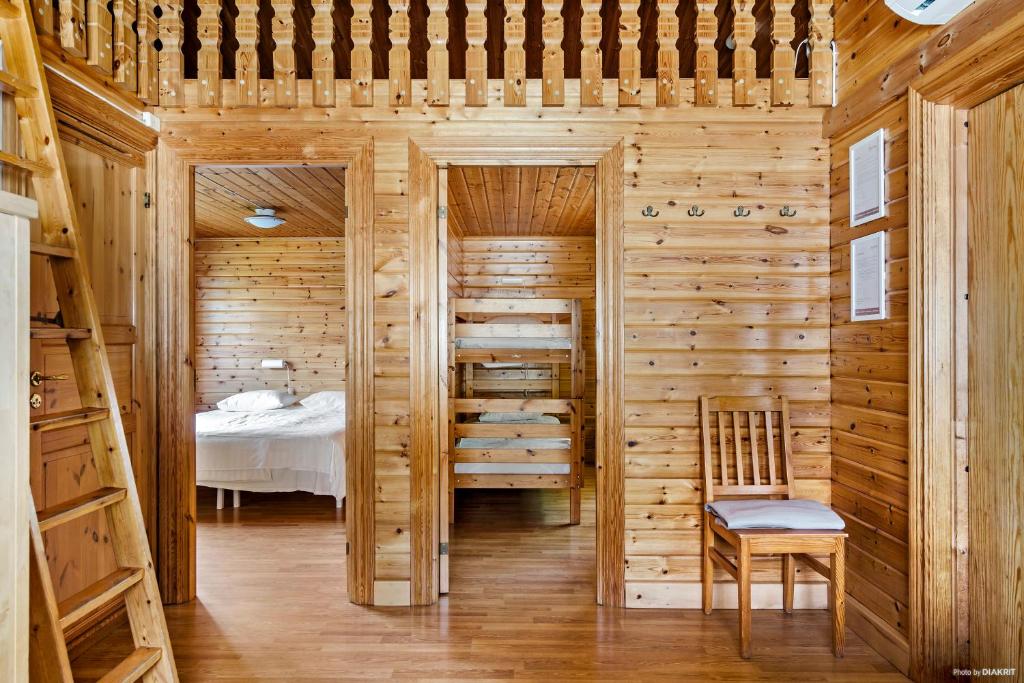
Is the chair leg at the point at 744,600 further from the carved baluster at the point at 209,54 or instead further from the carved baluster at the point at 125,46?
the carved baluster at the point at 125,46

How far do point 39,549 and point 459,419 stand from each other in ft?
12.0

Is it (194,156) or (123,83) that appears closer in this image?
(123,83)

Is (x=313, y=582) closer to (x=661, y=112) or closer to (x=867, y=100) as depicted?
(x=661, y=112)

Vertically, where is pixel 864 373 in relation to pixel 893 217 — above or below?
below

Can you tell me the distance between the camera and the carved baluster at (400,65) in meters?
2.58

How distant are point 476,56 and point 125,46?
158 cm

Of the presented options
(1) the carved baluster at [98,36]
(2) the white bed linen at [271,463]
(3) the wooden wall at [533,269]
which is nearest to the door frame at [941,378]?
(1) the carved baluster at [98,36]

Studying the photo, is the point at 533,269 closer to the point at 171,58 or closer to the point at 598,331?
the point at 598,331

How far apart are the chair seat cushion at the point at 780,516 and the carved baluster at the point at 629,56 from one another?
1923mm

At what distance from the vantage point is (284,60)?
260cm

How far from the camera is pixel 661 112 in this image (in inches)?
104

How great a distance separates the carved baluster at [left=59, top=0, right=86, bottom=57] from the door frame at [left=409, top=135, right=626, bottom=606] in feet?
4.58

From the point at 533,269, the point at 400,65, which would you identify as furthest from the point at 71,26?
the point at 533,269

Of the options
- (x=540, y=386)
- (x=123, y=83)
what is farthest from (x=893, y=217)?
(x=540, y=386)
